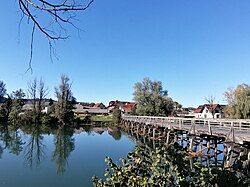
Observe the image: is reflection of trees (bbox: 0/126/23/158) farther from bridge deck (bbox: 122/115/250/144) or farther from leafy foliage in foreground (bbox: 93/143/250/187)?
leafy foliage in foreground (bbox: 93/143/250/187)

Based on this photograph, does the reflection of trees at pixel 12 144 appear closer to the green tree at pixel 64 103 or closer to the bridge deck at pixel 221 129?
the bridge deck at pixel 221 129

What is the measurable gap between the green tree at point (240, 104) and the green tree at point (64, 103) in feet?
108

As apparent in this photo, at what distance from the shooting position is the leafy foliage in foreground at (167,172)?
3.30 meters

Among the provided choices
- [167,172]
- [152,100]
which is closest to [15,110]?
[152,100]

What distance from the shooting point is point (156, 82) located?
70.4 metres

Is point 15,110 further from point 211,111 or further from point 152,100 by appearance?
point 211,111

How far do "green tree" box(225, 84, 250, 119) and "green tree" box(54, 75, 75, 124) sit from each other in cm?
3280

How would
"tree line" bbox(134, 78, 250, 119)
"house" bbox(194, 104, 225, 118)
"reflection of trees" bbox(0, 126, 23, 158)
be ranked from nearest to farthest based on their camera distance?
"reflection of trees" bbox(0, 126, 23, 158) → "tree line" bbox(134, 78, 250, 119) → "house" bbox(194, 104, 225, 118)

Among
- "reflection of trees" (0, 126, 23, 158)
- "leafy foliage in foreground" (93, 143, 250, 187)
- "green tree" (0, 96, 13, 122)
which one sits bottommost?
"reflection of trees" (0, 126, 23, 158)

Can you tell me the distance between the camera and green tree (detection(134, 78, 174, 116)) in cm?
6588

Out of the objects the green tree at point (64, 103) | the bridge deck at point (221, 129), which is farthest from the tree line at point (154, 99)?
the bridge deck at point (221, 129)

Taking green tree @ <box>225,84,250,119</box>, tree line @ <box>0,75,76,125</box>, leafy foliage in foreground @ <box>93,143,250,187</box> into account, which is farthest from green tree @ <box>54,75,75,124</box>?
leafy foliage in foreground @ <box>93,143,250,187</box>

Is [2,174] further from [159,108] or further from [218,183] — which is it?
[159,108]

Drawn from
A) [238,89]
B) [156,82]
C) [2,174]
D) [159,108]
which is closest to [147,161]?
[2,174]
